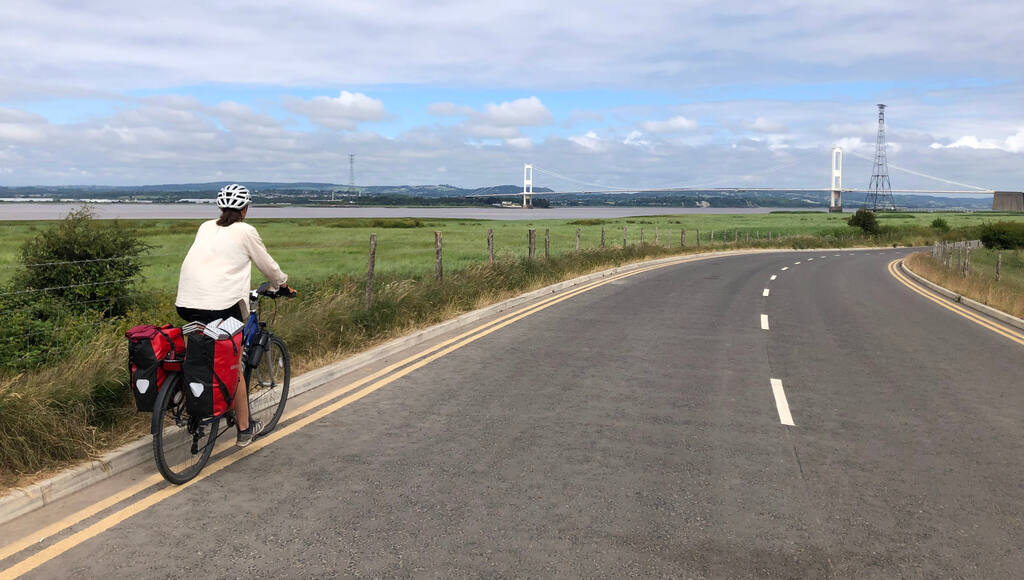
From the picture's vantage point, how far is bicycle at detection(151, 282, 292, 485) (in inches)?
196

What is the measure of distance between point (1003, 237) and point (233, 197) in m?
62.8

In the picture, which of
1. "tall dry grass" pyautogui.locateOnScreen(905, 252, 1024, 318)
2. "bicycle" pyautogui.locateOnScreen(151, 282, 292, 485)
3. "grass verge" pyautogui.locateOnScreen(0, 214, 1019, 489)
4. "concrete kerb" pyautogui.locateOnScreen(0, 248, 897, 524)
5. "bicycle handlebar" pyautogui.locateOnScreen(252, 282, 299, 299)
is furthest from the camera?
"tall dry grass" pyautogui.locateOnScreen(905, 252, 1024, 318)

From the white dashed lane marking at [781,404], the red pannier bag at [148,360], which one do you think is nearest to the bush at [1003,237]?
the white dashed lane marking at [781,404]

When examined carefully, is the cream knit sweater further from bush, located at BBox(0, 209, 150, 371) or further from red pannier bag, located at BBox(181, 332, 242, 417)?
bush, located at BBox(0, 209, 150, 371)

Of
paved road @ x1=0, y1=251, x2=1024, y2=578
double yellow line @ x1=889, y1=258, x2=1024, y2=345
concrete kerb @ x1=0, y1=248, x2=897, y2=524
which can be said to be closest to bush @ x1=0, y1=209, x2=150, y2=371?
concrete kerb @ x1=0, y1=248, x2=897, y2=524

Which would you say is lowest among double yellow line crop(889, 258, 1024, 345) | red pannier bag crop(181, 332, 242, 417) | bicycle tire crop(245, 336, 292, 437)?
double yellow line crop(889, 258, 1024, 345)

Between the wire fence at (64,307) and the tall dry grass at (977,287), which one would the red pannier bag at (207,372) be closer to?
the wire fence at (64,307)

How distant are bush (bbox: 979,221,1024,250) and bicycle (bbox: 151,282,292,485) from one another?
6024 centimetres

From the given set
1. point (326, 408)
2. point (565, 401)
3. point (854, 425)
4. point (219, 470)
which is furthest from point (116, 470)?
point (854, 425)

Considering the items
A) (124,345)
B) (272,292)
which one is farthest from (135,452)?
(124,345)

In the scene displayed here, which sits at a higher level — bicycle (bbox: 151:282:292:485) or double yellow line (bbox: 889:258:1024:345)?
bicycle (bbox: 151:282:292:485)

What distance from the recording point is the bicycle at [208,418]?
4.99 metres

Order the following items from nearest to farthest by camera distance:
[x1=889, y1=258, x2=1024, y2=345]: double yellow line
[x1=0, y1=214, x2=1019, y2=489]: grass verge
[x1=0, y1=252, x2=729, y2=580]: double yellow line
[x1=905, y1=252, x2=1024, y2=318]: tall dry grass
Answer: [x1=0, y1=252, x2=729, y2=580]: double yellow line → [x1=0, y1=214, x2=1019, y2=489]: grass verge → [x1=889, y1=258, x2=1024, y2=345]: double yellow line → [x1=905, y1=252, x2=1024, y2=318]: tall dry grass

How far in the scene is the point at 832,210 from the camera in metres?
175
